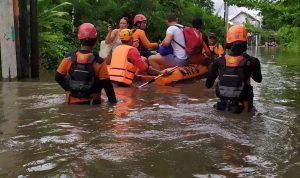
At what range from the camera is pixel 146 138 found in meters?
5.38

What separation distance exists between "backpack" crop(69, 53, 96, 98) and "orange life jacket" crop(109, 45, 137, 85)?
2584mm

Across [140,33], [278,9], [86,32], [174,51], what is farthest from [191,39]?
[86,32]

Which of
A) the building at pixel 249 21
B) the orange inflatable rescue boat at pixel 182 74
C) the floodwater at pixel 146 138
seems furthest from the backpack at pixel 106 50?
the building at pixel 249 21

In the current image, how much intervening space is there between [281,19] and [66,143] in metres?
10.5

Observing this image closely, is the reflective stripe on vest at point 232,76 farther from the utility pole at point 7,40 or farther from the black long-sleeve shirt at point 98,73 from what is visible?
the utility pole at point 7,40

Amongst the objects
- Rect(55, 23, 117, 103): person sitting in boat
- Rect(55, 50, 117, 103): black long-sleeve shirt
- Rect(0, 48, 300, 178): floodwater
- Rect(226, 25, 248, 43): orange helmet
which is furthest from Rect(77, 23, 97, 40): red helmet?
Rect(226, 25, 248, 43): orange helmet

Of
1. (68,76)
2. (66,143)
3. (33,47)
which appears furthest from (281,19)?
(66,143)

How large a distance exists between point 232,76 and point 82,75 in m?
2.20

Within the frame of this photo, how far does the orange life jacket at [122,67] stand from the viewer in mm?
9789

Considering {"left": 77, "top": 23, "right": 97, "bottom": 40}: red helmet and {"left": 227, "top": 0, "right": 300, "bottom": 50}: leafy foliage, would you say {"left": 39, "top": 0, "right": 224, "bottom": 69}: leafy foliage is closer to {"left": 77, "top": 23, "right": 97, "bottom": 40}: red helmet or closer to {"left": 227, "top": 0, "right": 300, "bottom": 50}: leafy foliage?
{"left": 227, "top": 0, "right": 300, "bottom": 50}: leafy foliage

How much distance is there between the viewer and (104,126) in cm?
603

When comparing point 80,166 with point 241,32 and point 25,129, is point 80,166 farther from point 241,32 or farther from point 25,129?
point 241,32

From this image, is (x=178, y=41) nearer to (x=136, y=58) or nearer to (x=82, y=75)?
(x=136, y=58)

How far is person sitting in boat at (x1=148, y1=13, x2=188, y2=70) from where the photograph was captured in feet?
37.8
